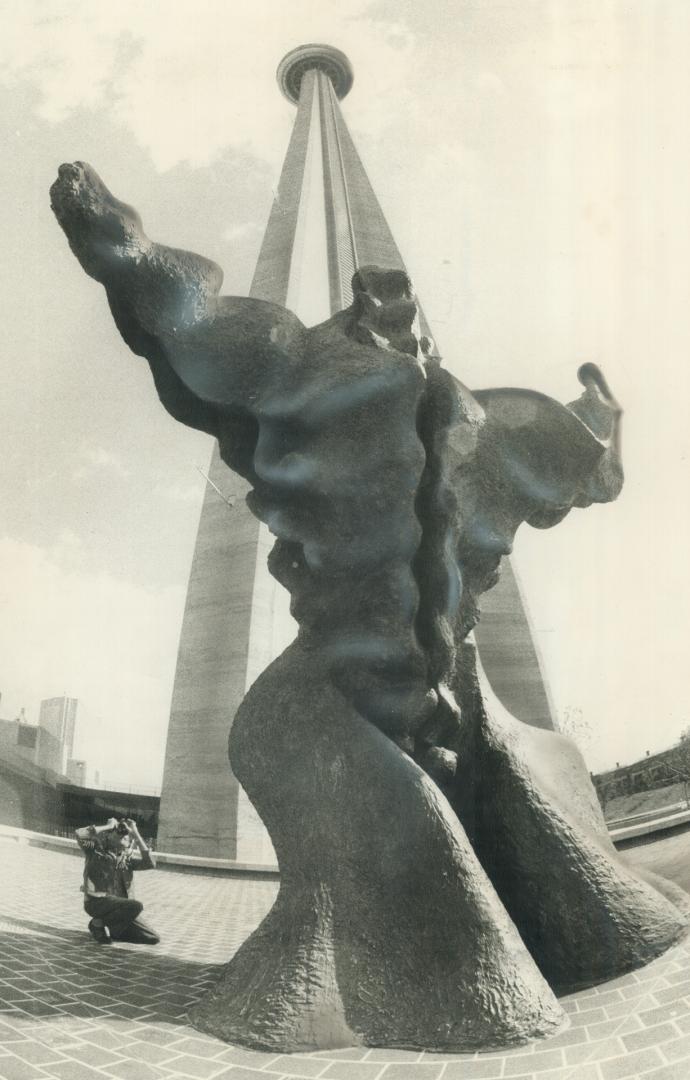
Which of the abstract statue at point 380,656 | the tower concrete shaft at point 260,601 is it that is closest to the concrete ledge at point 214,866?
the tower concrete shaft at point 260,601

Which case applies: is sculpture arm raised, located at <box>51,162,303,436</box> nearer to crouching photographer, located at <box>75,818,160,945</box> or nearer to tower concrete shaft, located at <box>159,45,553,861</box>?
crouching photographer, located at <box>75,818,160,945</box>

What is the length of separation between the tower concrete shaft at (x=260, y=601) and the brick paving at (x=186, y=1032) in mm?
9366

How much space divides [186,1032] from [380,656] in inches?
68.1

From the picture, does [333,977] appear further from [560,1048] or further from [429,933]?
[560,1048]

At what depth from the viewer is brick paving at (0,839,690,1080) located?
8.60 feet

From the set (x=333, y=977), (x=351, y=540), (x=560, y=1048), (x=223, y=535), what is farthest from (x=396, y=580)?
(x=223, y=535)

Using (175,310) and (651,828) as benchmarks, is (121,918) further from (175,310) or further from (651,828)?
(651,828)

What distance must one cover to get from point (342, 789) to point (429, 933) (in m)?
0.69

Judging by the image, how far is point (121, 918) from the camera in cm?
508

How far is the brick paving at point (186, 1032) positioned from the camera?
8.60 feet

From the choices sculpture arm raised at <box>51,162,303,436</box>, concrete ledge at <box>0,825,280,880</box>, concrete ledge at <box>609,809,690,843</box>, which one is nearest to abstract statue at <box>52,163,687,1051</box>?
sculpture arm raised at <box>51,162,303,436</box>

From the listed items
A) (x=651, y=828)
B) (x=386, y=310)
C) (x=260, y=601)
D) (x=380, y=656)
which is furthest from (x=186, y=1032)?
(x=260, y=601)

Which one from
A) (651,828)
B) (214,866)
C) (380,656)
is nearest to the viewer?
(380,656)

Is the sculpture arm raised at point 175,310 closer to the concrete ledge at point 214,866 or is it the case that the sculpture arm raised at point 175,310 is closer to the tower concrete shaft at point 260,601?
the tower concrete shaft at point 260,601
